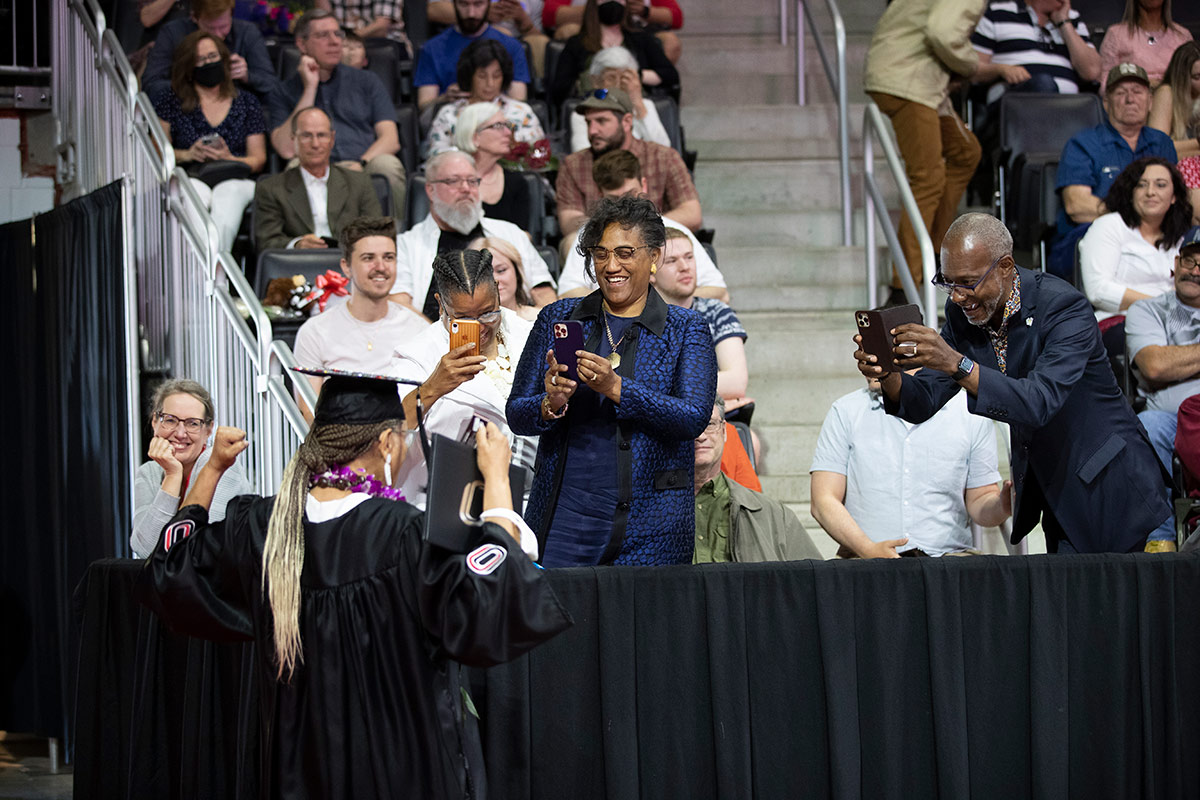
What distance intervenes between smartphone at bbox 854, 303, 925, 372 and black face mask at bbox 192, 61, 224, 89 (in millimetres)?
4781

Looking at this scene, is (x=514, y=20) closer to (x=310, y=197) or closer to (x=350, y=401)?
(x=310, y=197)

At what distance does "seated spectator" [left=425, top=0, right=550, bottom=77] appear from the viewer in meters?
9.15

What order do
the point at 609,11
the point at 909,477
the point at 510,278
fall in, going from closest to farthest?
the point at 909,477
the point at 510,278
the point at 609,11

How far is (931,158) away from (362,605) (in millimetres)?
5532

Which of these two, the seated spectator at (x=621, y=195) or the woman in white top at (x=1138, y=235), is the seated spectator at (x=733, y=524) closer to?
the seated spectator at (x=621, y=195)

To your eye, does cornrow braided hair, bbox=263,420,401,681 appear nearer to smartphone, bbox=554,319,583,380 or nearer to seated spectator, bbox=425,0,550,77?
smartphone, bbox=554,319,583,380

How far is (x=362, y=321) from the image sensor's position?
5.59 meters

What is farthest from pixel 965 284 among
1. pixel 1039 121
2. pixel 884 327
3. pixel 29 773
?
pixel 1039 121

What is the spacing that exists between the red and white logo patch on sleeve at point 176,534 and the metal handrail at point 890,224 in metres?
3.79

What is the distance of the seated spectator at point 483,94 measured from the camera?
7523 mm

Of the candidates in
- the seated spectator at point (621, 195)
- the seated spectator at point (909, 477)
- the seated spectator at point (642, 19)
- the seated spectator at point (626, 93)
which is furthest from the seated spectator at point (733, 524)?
the seated spectator at point (642, 19)

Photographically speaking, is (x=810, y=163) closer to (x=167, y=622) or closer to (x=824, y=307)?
(x=824, y=307)

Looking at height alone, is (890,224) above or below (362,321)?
above

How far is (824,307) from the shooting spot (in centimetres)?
745
